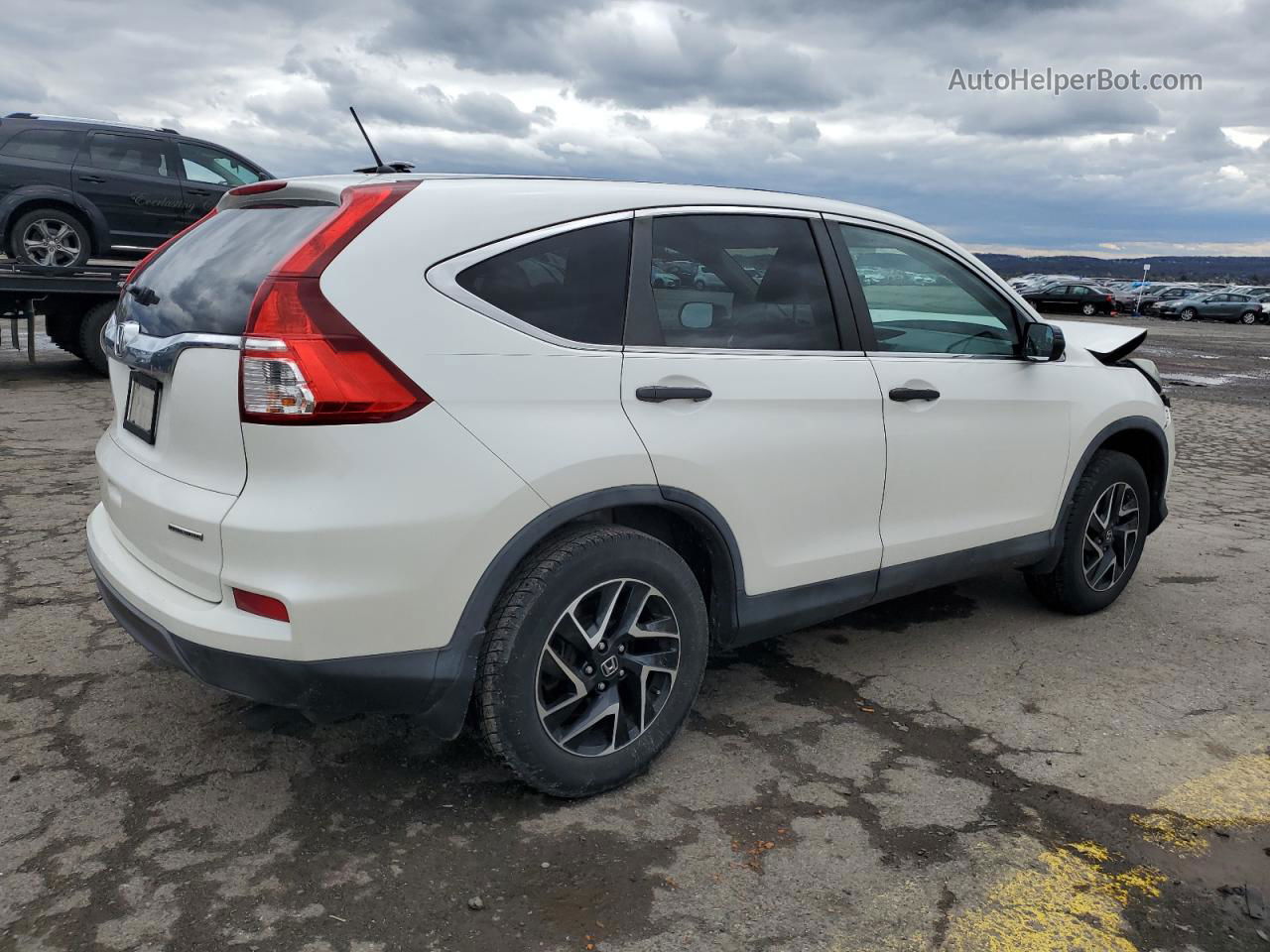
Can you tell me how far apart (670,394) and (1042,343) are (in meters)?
1.82

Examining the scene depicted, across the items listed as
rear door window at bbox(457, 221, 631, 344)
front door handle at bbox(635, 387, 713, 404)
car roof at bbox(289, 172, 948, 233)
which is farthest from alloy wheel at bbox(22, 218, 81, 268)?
front door handle at bbox(635, 387, 713, 404)

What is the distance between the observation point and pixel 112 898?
97.0 inches

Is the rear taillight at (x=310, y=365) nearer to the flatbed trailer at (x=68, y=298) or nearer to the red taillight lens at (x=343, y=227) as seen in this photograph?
the red taillight lens at (x=343, y=227)

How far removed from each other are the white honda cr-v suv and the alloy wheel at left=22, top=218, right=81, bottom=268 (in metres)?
8.84

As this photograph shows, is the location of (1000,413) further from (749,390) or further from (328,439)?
(328,439)

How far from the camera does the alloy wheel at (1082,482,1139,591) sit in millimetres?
4520

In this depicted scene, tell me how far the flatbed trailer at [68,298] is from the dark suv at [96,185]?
34 centimetres

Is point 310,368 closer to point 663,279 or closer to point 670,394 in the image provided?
point 670,394

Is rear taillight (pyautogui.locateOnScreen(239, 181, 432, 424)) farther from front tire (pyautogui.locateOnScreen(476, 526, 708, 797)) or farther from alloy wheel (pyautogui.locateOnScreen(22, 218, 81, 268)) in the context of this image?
alloy wheel (pyautogui.locateOnScreen(22, 218, 81, 268))

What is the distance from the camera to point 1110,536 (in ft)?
15.0

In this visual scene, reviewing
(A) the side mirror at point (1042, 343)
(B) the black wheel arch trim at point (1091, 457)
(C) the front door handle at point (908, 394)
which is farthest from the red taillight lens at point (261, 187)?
(B) the black wheel arch trim at point (1091, 457)

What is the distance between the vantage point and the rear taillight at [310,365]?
242 cm

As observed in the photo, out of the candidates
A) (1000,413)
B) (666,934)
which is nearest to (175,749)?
(666,934)

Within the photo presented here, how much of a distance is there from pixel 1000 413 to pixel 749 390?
1.29 meters
